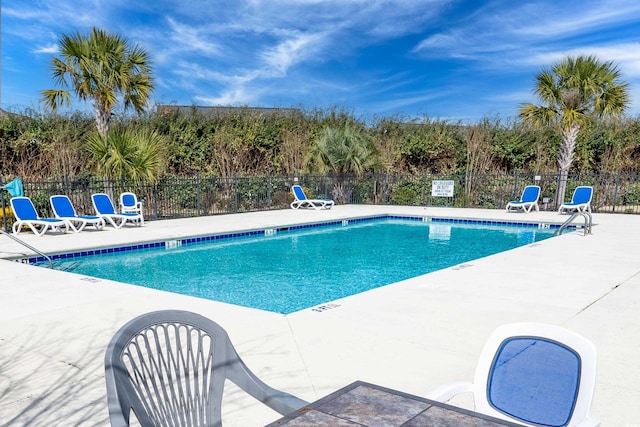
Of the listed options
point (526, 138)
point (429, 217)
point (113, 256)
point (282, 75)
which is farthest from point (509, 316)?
point (282, 75)

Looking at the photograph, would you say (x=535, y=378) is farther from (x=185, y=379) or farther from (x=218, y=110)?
(x=218, y=110)

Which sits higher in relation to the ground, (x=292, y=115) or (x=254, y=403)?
(x=292, y=115)

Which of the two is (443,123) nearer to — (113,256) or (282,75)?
(282,75)

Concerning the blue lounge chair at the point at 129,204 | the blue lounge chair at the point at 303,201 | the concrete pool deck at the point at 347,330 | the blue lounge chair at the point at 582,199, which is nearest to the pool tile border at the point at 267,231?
the concrete pool deck at the point at 347,330

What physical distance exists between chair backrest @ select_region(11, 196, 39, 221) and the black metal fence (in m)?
2.08

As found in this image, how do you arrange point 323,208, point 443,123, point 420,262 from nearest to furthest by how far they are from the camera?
point 420,262
point 323,208
point 443,123

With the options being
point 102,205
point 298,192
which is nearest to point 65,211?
point 102,205

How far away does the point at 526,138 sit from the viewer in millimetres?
16094

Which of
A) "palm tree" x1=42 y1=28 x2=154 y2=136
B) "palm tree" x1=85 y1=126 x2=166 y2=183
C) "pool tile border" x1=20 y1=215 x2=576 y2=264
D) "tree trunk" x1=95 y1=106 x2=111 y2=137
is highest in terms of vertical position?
"palm tree" x1=42 y1=28 x2=154 y2=136

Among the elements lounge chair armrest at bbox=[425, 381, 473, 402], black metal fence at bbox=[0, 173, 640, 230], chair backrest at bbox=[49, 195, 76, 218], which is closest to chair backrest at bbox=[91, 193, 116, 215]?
chair backrest at bbox=[49, 195, 76, 218]

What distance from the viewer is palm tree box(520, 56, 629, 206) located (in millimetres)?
12711

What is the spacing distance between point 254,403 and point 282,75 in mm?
19533

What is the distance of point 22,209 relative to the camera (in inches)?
349

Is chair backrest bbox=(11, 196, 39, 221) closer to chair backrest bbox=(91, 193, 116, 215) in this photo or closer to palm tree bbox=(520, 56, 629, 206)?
chair backrest bbox=(91, 193, 116, 215)
